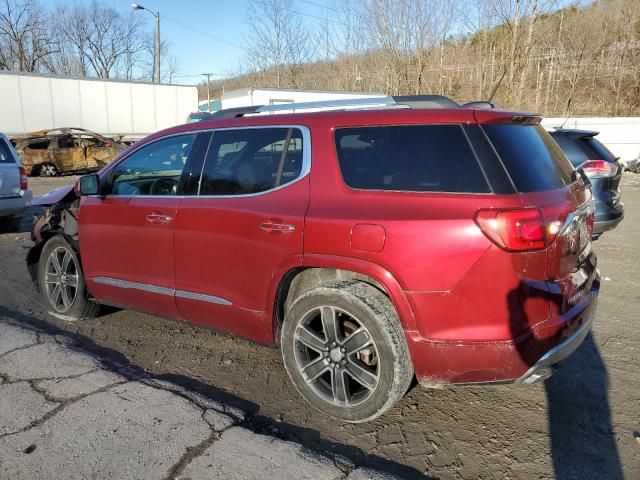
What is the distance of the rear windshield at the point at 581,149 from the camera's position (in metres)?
6.86

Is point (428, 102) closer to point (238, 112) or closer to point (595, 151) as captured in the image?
point (238, 112)

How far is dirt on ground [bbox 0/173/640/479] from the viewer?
270cm

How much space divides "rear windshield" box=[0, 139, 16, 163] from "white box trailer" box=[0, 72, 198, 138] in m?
14.3

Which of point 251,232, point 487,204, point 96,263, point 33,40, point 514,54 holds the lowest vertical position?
point 96,263

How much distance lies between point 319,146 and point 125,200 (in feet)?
5.93

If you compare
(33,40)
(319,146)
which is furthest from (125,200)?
(33,40)

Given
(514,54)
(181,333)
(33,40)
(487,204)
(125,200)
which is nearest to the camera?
(487,204)

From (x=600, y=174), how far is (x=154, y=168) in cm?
542

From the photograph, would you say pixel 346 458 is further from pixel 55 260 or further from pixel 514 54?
pixel 514 54

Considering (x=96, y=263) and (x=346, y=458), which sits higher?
(x=96, y=263)

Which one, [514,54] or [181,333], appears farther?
[514,54]

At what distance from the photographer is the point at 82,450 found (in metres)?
2.71

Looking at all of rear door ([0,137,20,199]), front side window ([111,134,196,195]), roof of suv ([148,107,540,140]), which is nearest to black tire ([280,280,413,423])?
roof of suv ([148,107,540,140])

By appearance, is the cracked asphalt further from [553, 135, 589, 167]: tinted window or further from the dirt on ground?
[553, 135, 589, 167]: tinted window
